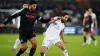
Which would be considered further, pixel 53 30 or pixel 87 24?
pixel 87 24

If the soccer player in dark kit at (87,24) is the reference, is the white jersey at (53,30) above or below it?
above

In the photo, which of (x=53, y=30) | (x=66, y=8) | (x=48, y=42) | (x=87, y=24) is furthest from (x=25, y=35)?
(x=66, y=8)

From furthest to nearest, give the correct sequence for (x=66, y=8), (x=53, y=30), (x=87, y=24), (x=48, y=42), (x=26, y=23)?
(x=66, y=8) → (x=87, y=24) → (x=53, y=30) → (x=48, y=42) → (x=26, y=23)

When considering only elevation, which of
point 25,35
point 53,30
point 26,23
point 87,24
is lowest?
point 87,24

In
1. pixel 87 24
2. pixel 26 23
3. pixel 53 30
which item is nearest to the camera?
pixel 26 23

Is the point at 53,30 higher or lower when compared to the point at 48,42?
higher

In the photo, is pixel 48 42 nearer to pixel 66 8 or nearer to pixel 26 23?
pixel 26 23

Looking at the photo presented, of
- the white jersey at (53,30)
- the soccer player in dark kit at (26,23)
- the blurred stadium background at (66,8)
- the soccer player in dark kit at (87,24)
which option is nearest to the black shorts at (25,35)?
the soccer player in dark kit at (26,23)

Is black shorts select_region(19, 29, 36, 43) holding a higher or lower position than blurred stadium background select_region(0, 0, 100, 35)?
higher

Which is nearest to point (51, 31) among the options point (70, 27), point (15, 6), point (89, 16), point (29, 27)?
point (29, 27)

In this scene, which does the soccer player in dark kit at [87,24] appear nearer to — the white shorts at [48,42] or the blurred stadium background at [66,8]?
the white shorts at [48,42]

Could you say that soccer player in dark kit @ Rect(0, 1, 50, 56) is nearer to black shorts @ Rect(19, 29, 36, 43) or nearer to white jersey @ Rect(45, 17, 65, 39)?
black shorts @ Rect(19, 29, 36, 43)

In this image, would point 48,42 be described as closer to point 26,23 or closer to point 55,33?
point 55,33

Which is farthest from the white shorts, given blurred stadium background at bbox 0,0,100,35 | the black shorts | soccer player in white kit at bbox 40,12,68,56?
blurred stadium background at bbox 0,0,100,35
